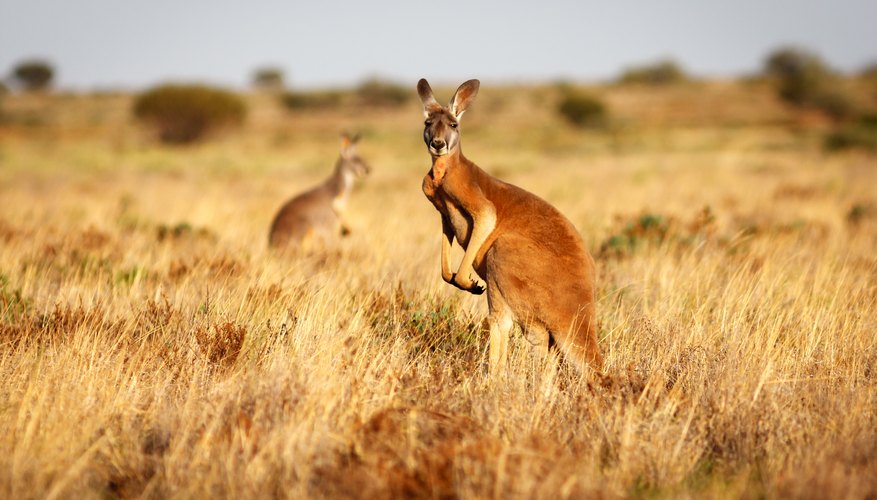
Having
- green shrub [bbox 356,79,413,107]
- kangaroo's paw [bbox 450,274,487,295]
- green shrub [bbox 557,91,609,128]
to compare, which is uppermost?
green shrub [bbox 356,79,413,107]

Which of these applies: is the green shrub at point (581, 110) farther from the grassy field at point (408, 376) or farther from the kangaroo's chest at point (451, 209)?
the kangaroo's chest at point (451, 209)

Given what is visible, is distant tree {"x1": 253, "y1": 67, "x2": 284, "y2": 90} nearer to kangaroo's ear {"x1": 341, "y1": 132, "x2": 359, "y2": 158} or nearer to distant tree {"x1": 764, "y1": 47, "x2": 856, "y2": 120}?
distant tree {"x1": 764, "y1": 47, "x2": 856, "y2": 120}

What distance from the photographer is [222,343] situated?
14.0 feet

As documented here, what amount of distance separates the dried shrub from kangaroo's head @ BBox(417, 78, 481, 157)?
5.43 feet

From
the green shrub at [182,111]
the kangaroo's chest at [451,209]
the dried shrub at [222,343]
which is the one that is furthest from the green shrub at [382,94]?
the dried shrub at [222,343]

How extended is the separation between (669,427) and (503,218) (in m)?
1.57

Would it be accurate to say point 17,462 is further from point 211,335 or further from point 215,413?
point 211,335

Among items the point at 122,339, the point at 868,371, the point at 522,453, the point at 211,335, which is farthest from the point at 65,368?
the point at 868,371

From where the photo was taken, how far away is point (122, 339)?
173 inches

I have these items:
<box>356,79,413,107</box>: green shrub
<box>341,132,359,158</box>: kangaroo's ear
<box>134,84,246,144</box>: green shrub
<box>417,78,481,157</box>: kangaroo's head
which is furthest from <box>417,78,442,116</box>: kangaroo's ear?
<box>356,79,413,107</box>: green shrub

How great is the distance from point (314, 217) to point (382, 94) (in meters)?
68.4

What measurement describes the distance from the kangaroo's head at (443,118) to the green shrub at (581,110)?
1806 inches

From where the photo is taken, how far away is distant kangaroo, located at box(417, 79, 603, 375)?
3.93 m

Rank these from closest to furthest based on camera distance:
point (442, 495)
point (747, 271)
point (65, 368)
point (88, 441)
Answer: point (442, 495) < point (88, 441) < point (65, 368) < point (747, 271)
